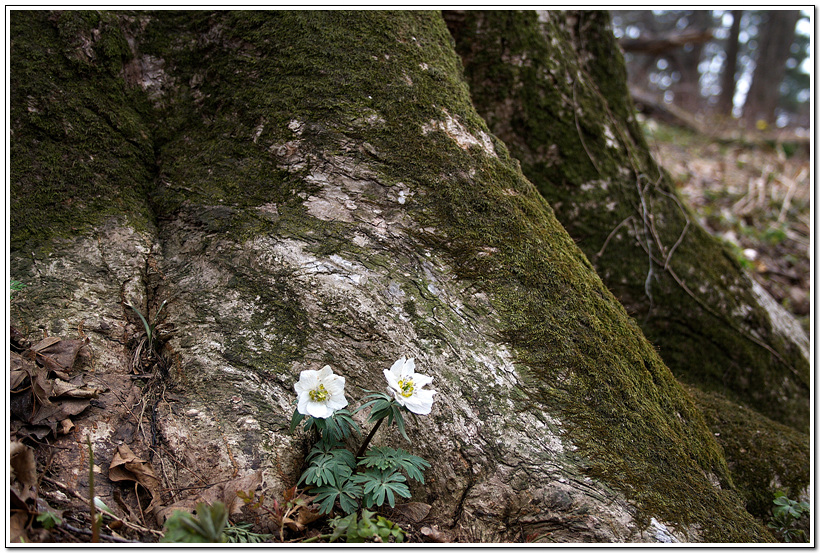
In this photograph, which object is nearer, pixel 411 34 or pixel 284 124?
pixel 284 124

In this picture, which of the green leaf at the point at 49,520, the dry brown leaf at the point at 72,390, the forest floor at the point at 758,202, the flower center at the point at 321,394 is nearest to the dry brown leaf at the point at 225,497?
the green leaf at the point at 49,520

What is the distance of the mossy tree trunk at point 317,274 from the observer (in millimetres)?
1824

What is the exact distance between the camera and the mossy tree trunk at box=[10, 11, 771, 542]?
182 centimetres

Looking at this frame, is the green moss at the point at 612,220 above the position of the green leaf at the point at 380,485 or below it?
above

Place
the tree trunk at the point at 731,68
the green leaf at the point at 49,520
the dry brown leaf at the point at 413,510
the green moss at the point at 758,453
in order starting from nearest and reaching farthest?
the green leaf at the point at 49,520
the dry brown leaf at the point at 413,510
the green moss at the point at 758,453
the tree trunk at the point at 731,68

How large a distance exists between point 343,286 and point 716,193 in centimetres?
644

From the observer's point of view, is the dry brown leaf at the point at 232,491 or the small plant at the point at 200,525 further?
the dry brown leaf at the point at 232,491

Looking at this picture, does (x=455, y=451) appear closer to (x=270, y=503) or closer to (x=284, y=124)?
(x=270, y=503)

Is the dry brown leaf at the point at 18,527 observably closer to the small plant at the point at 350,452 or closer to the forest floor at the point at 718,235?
the forest floor at the point at 718,235

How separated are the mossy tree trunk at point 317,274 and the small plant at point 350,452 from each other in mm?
135

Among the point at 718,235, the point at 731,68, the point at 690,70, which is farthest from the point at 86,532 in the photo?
the point at 690,70

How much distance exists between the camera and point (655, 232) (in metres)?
3.38

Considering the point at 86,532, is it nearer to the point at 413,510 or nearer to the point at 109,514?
the point at 109,514

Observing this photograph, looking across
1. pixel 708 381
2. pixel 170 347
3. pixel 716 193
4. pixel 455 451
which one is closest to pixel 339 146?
pixel 170 347
